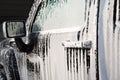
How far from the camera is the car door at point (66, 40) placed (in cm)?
220

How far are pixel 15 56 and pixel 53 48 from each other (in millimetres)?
837

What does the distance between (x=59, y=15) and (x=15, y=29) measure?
1.80 ft

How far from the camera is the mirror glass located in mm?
3055

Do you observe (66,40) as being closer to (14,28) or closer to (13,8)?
(14,28)

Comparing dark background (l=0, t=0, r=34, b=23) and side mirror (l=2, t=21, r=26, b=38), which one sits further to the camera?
dark background (l=0, t=0, r=34, b=23)

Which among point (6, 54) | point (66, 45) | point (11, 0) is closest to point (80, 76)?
point (66, 45)

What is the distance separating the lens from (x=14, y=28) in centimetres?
309

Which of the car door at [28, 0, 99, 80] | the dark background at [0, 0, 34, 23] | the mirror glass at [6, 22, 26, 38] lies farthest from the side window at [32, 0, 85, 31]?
the dark background at [0, 0, 34, 23]

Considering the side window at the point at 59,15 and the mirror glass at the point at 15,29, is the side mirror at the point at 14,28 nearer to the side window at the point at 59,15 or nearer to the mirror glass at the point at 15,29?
the mirror glass at the point at 15,29

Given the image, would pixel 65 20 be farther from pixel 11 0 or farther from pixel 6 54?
pixel 11 0

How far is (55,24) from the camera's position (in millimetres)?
2795

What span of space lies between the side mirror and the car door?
140 mm

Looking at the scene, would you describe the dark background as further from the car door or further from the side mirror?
the car door

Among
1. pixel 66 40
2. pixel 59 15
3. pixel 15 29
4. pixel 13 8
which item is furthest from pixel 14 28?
pixel 13 8
